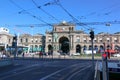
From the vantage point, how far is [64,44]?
147250mm

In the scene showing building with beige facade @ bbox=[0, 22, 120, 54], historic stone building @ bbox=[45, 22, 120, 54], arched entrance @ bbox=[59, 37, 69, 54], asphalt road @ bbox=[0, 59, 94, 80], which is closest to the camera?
asphalt road @ bbox=[0, 59, 94, 80]

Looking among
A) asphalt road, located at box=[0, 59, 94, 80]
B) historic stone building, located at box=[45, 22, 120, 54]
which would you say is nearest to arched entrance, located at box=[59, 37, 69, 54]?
historic stone building, located at box=[45, 22, 120, 54]

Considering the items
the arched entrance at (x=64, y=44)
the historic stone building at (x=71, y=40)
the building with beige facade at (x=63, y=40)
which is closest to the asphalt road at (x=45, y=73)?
the building with beige facade at (x=63, y=40)

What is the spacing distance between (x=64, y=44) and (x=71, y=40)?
4.55m

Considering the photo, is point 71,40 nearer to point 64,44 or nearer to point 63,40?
point 64,44

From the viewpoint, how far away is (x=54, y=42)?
14375 centimetres

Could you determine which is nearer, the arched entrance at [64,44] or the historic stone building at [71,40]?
the historic stone building at [71,40]

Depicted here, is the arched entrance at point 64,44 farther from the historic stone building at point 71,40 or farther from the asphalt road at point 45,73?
the asphalt road at point 45,73

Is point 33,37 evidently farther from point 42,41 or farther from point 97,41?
point 97,41

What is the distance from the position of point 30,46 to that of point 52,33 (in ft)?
45.0

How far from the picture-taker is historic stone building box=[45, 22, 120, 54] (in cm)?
14038

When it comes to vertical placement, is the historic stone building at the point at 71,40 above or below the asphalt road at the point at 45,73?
above

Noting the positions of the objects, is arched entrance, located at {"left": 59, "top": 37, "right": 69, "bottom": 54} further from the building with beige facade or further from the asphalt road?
the asphalt road

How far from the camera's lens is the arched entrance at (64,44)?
143500mm
